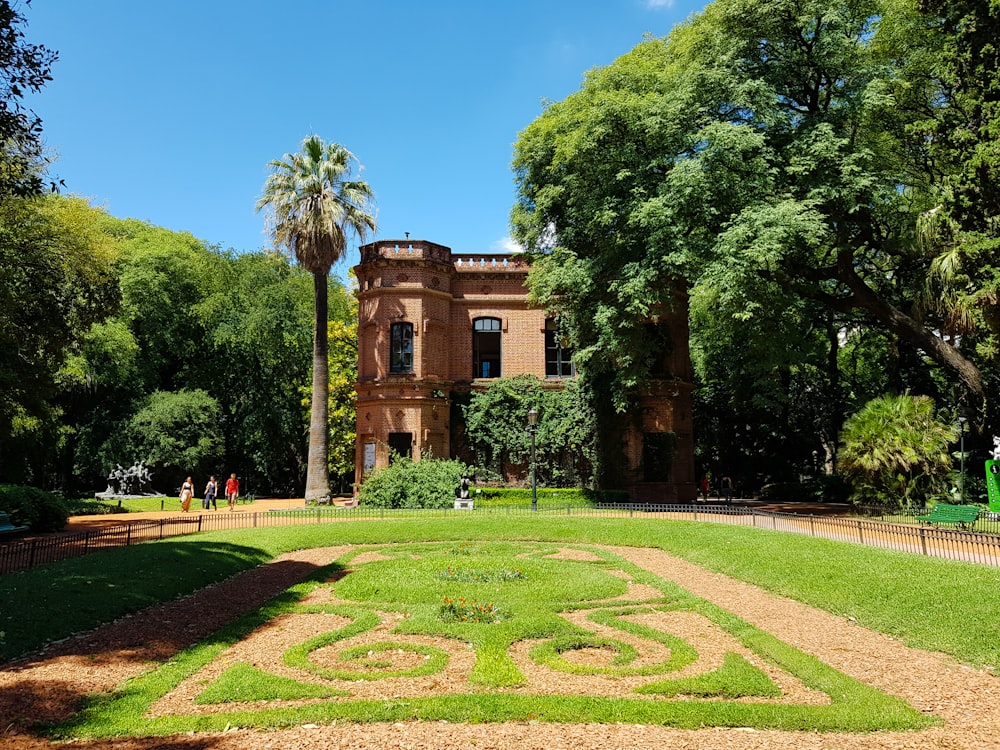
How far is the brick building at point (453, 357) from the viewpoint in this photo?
86.9 feet

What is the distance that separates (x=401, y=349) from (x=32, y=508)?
1501 cm

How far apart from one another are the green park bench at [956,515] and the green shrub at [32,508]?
2291cm

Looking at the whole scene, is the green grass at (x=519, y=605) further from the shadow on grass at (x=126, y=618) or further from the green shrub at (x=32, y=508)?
the green shrub at (x=32, y=508)

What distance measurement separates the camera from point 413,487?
79.4 feet

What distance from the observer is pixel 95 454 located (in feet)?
106

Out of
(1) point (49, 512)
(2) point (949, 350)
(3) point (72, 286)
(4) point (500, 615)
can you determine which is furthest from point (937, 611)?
(1) point (49, 512)

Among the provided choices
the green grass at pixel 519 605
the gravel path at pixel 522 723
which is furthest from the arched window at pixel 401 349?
the gravel path at pixel 522 723

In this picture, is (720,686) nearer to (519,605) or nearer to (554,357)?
(519,605)

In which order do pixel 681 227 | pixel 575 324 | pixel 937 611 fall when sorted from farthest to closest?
pixel 575 324, pixel 681 227, pixel 937 611

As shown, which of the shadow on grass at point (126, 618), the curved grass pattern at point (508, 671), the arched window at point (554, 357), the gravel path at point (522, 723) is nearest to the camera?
the gravel path at point (522, 723)

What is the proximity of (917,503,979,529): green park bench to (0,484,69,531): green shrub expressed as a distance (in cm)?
2291

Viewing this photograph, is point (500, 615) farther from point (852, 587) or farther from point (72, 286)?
point (72, 286)

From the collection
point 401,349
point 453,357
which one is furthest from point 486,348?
point 401,349

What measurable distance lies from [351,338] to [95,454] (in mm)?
14217
